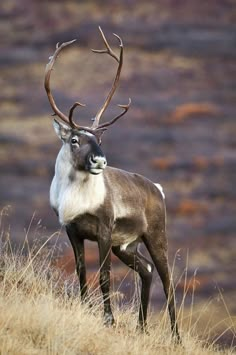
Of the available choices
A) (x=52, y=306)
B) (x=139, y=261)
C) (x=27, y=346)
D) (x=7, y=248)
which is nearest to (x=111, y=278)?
(x=139, y=261)

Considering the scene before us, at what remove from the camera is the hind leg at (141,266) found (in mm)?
11094

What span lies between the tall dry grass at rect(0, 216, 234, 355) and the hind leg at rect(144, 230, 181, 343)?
121mm

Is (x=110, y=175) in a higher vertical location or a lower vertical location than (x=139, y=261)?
higher

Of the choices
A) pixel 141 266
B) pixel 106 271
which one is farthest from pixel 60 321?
pixel 141 266

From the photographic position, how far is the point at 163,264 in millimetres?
11430

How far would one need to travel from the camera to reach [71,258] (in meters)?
11.0

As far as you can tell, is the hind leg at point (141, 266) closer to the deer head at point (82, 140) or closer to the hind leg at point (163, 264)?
the hind leg at point (163, 264)

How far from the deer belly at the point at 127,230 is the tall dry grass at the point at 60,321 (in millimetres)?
573

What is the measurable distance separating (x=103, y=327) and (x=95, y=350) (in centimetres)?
70

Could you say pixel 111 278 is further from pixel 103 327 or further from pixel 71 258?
pixel 103 327

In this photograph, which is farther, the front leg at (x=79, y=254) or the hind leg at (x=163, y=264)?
the hind leg at (x=163, y=264)

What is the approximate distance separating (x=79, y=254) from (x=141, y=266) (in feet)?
3.74

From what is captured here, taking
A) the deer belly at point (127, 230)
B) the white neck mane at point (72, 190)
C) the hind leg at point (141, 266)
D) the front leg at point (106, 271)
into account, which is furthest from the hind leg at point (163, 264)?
the white neck mane at point (72, 190)

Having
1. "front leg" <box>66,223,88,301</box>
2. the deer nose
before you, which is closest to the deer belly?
"front leg" <box>66,223,88,301</box>
